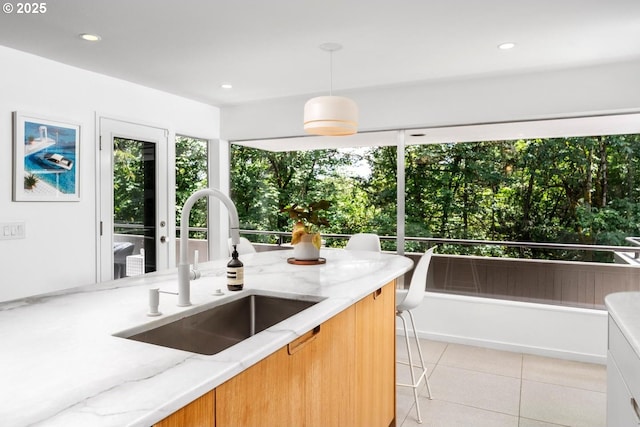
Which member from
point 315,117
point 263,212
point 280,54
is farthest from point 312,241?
point 263,212

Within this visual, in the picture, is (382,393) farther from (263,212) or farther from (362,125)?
(263,212)

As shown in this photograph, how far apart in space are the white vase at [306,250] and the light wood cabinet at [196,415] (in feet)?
5.57

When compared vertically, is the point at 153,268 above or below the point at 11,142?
below

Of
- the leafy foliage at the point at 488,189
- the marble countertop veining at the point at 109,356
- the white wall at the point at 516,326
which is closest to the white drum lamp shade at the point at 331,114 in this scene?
the marble countertop veining at the point at 109,356

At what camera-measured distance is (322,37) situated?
2922 millimetres

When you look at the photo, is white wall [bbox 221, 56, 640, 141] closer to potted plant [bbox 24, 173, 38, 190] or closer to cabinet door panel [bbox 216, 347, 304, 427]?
potted plant [bbox 24, 173, 38, 190]

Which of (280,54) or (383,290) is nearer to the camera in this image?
(383,290)

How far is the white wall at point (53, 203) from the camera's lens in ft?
10.3

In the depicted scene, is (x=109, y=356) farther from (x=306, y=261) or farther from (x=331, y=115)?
(x=331, y=115)

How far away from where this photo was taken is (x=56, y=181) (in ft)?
11.3

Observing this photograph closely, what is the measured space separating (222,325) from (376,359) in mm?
820

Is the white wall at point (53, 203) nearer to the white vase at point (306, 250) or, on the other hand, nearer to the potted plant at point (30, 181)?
the potted plant at point (30, 181)

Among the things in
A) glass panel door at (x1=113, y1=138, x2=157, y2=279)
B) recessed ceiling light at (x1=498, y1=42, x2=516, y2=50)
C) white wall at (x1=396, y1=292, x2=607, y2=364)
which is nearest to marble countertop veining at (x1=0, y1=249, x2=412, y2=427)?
recessed ceiling light at (x1=498, y1=42, x2=516, y2=50)

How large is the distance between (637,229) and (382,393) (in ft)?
9.10
